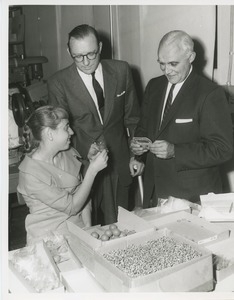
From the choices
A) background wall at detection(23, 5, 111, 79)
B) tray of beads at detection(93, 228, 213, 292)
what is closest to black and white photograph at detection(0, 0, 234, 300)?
tray of beads at detection(93, 228, 213, 292)

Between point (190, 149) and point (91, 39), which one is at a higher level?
point (91, 39)

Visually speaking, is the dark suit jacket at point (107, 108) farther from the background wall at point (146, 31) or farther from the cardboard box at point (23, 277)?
the cardboard box at point (23, 277)

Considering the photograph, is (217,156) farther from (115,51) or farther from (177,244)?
(115,51)

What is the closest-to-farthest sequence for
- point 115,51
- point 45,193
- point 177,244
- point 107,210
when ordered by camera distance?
point 177,244
point 45,193
point 107,210
point 115,51

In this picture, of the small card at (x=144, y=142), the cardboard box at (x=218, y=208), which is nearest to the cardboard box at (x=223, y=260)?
the cardboard box at (x=218, y=208)

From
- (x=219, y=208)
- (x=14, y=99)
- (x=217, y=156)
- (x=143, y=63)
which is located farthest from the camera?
(x=143, y=63)

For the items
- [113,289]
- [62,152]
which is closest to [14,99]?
[62,152]

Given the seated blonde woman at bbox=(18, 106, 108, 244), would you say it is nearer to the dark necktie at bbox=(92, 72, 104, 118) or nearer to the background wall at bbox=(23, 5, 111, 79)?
the dark necktie at bbox=(92, 72, 104, 118)

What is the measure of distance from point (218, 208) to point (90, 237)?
58cm

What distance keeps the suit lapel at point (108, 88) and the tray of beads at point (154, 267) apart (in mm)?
1058

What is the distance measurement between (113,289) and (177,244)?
0.26 metres

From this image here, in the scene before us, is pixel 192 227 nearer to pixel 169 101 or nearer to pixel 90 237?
pixel 90 237

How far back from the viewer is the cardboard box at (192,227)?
49.4 inches

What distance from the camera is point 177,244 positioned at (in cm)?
117
